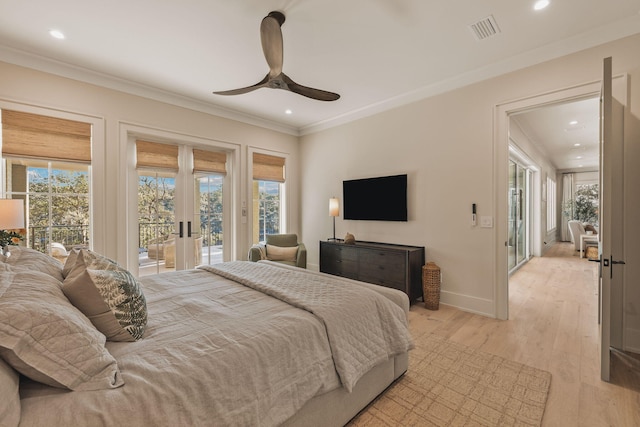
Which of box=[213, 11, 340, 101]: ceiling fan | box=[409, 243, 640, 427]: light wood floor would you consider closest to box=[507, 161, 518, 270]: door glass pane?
box=[409, 243, 640, 427]: light wood floor

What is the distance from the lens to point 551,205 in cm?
891

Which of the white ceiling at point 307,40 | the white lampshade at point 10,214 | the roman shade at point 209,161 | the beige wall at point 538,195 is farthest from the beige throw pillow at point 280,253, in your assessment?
the beige wall at point 538,195

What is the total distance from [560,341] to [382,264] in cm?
185

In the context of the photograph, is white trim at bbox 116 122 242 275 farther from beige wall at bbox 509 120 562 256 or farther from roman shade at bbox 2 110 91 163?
beige wall at bbox 509 120 562 256

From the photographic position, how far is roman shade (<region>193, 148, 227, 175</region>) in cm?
424

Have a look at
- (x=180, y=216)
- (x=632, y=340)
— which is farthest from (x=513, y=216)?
(x=180, y=216)

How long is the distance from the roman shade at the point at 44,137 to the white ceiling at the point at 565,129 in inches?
196

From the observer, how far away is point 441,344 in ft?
8.45

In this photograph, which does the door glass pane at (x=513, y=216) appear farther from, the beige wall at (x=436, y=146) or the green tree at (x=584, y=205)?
the green tree at (x=584, y=205)

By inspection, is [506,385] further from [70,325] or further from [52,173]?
[52,173]

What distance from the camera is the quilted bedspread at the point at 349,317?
150 cm

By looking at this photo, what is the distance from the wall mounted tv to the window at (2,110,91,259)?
3.41 meters

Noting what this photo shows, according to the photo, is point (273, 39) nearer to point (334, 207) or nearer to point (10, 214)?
point (10, 214)

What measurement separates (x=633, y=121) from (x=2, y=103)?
5.72 meters
